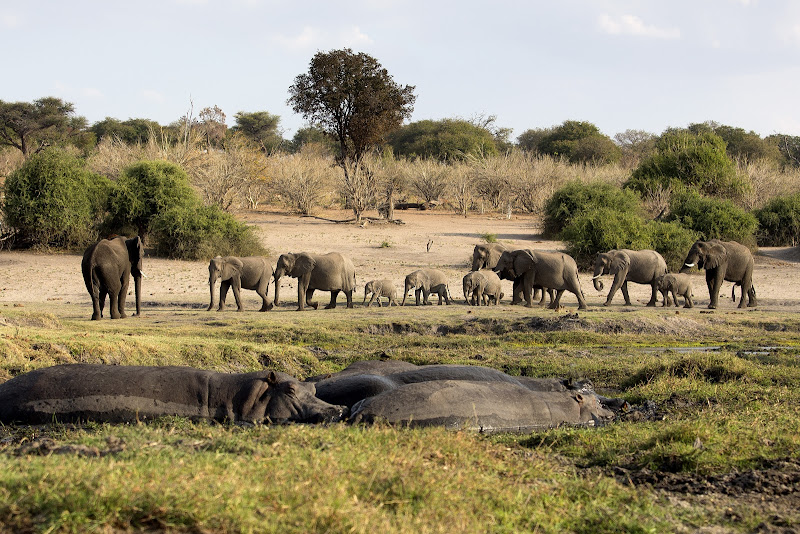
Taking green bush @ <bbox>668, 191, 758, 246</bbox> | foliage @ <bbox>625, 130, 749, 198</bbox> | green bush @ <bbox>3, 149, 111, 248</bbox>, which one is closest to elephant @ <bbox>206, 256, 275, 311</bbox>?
green bush @ <bbox>3, 149, 111, 248</bbox>

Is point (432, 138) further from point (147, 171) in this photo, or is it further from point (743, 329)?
point (743, 329)

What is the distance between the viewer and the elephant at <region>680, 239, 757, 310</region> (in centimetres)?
1923

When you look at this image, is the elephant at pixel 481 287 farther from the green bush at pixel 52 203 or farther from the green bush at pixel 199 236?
the green bush at pixel 52 203

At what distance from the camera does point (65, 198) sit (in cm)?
2588

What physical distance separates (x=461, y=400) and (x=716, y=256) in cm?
1386

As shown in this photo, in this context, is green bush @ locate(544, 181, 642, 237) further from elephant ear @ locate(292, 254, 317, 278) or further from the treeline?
elephant ear @ locate(292, 254, 317, 278)

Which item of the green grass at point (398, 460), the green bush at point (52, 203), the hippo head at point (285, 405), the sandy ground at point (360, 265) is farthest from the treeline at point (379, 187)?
the hippo head at point (285, 405)

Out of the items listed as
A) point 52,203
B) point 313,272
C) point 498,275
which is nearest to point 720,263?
point 498,275

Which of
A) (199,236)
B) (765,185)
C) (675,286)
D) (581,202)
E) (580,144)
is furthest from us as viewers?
(580,144)

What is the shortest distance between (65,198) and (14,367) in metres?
18.0

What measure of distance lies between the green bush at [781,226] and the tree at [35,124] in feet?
126

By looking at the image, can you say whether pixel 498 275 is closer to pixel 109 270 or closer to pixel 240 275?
pixel 240 275

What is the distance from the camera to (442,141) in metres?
61.4

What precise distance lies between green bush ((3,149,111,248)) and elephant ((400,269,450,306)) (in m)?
12.4
